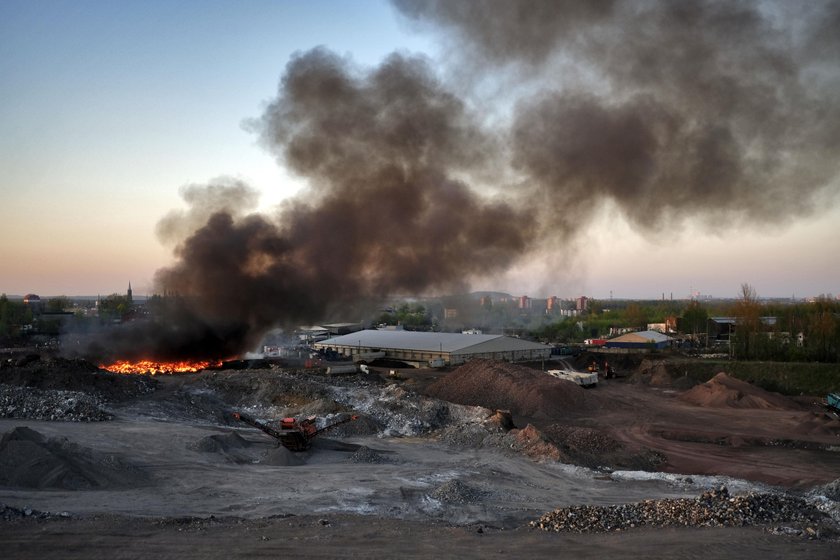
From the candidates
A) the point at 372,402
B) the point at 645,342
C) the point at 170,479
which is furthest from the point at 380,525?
the point at 645,342

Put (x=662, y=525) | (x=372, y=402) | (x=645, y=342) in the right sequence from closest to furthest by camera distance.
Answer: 1. (x=662, y=525)
2. (x=372, y=402)
3. (x=645, y=342)

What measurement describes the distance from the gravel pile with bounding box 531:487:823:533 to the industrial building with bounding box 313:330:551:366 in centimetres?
3688

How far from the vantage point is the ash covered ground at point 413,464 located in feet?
41.0

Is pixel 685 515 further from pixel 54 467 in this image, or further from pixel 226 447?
pixel 54 467

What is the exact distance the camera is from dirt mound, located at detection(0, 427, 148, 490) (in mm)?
15641

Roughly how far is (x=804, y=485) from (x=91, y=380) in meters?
30.3

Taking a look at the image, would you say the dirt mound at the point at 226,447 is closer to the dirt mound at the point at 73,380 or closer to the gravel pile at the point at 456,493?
the gravel pile at the point at 456,493

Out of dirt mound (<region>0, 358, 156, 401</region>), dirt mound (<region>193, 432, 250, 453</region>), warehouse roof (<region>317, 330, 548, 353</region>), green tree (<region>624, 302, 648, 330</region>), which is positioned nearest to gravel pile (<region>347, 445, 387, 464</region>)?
dirt mound (<region>193, 432, 250, 453</region>)

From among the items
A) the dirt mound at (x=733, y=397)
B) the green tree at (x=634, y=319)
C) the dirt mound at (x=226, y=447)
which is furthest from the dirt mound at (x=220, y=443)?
the green tree at (x=634, y=319)

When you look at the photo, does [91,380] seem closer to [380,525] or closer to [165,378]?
[165,378]

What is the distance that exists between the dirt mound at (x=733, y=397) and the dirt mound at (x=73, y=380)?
30882 mm

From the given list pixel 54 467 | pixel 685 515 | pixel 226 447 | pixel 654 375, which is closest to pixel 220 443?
pixel 226 447

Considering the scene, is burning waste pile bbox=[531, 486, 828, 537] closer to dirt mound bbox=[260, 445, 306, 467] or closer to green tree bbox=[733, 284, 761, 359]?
dirt mound bbox=[260, 445, 306, 467]

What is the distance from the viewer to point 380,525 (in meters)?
13.0
